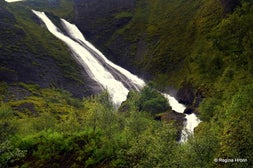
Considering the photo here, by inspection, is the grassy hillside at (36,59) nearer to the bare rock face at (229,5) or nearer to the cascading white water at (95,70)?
the cascading white water at (95,70)

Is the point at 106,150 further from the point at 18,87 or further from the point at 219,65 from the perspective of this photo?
the point at 18,87

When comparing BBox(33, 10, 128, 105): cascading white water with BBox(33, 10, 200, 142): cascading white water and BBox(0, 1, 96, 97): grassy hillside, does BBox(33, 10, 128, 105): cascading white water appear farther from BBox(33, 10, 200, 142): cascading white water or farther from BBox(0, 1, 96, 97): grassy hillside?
BBox(0, 1, 96, 97): grassy hillside

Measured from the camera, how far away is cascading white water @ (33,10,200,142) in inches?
4525

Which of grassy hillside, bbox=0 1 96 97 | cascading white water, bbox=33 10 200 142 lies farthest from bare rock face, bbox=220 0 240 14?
grassy hillside, bbox=0 1 96 97

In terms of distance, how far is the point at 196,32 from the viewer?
418ft

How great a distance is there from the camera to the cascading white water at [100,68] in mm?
114938

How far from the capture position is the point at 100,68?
135750mm

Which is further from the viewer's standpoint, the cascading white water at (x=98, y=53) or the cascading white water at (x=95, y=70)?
the cascading white water at (x=98, y=53)

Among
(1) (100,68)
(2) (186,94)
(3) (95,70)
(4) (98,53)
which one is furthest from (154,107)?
(4) (98,53)

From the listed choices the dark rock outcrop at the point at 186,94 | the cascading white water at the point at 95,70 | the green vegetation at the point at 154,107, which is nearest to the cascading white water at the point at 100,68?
the cascading white water at the point at 95,70

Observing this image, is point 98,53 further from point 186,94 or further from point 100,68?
point 186,94

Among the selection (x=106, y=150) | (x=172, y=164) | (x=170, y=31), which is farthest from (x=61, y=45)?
(x=172, y=164)

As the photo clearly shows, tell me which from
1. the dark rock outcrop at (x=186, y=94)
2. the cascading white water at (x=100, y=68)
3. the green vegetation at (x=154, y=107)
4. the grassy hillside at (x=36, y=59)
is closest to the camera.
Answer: the green vegetation at (x=154, y=107)

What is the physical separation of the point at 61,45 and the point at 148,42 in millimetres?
38344
